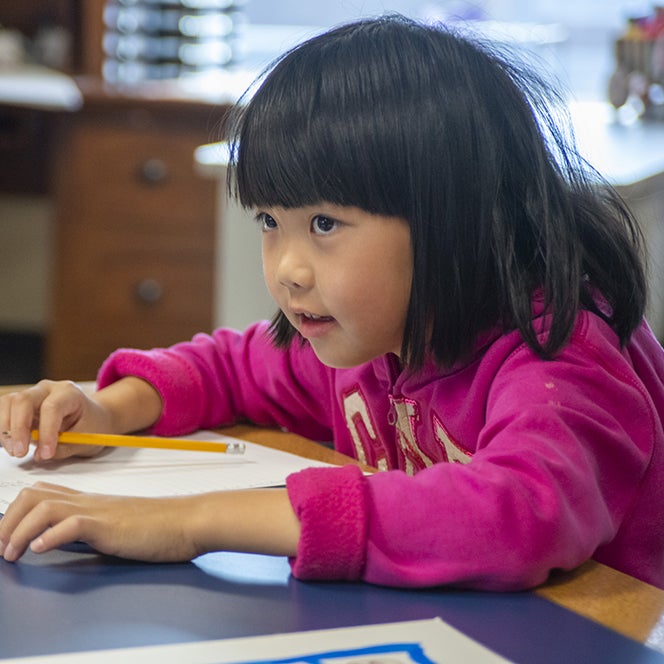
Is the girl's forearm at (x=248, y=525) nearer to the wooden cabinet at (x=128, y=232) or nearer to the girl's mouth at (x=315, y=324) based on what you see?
the girl's mouth at (x=315, y=324)

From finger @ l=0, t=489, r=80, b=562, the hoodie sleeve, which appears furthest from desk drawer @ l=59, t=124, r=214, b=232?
finger @ l=0, t=489, r=80, b=562

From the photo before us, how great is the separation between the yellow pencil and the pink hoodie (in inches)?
5.0

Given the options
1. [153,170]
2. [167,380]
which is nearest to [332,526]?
[167,380]

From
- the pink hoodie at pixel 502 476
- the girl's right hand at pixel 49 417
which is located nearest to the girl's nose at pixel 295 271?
the pink hoodie at pixel 502 476

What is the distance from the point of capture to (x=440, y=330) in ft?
2.59

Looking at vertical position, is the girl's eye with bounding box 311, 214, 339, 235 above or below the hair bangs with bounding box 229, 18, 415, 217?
below

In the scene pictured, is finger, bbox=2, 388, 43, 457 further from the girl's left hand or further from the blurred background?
the blurred background

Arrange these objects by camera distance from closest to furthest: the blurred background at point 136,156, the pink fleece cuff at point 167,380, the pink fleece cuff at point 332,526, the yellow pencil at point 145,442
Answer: the pink fleece cuff at point 332,526
the yellow pencil at point 145,442
the pink fleece cuff at point 167,380
the blurred background at point 136,156

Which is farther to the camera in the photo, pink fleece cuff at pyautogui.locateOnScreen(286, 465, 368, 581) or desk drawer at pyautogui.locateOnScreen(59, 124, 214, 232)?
desk drawer at pyautogui.locateOnScreen(59, 124, 214, 232)

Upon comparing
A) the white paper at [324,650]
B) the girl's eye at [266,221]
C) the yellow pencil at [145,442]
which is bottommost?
the white paper at [324,650]

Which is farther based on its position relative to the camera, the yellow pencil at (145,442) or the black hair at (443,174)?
the yellow pencil at (145,442)

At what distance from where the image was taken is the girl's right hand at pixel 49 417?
0.88 metres

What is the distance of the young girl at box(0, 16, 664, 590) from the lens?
63 centimetres

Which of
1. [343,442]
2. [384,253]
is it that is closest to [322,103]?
[384,253]
